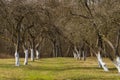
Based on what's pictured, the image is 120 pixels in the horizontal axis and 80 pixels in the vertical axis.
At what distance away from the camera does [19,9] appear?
145ft

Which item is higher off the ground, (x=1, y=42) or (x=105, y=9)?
(x=105, y=9)

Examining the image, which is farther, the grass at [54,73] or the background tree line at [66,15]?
the background tree line at [66,15]

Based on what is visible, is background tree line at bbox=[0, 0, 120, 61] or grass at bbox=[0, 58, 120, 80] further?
background tree line at bbox=[0, 0, 120, 61]

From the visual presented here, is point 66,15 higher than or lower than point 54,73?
higher

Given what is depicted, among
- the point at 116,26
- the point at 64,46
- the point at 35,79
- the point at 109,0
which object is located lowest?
the point at 64,46

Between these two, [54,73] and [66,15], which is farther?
[66,15]

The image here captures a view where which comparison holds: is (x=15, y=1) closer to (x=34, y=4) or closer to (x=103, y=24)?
(x=34, y=4)

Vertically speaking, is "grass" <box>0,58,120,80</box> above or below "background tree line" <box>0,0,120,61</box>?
below

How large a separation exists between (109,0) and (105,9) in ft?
4.19

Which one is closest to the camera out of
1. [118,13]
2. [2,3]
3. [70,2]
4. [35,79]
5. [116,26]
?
[35,79]


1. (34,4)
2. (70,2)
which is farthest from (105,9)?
(34,4)

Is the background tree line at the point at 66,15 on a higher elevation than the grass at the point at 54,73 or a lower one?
higher

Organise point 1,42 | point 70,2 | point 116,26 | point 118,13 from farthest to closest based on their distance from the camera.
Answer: point 1,42
point 70,2
point 116,26
point 118,13

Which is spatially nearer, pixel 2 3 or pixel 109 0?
pixel 109 0
